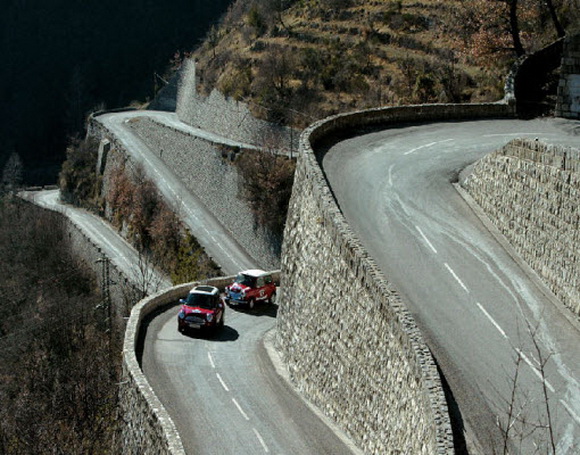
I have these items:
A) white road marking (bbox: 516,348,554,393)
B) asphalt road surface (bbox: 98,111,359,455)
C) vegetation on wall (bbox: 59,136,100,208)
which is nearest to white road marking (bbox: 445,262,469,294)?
white road marking (bbox: 516,348,554,393)

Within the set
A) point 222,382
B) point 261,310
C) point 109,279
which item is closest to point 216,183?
point 109,279

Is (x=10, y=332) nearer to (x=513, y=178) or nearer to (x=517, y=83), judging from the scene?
(x=517, y=83)

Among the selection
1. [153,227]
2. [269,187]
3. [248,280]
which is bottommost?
[153,227]

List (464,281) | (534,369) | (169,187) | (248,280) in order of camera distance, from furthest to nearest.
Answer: (169,187) → (248,280) → (464,281) → (534,369)

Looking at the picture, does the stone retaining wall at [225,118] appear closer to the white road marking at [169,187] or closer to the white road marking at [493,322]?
the white road marking at [169,187]

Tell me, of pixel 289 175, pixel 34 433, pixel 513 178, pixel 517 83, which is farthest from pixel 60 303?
pixel 513 178

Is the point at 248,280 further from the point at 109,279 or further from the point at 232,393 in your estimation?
the point at 109,279
